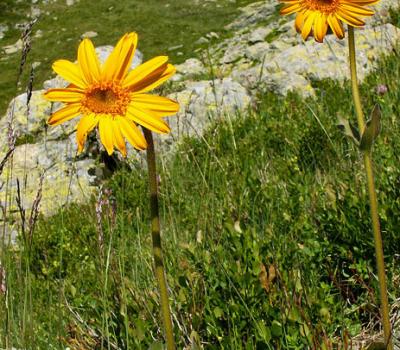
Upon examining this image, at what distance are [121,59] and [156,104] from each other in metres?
0.19

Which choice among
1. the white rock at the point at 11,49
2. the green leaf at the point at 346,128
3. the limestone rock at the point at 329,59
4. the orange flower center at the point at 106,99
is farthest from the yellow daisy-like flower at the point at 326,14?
the white rock at the point at 11,49

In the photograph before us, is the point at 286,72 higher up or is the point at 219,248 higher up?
the point at 219,248

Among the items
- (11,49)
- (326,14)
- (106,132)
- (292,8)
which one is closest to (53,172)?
(292,8)

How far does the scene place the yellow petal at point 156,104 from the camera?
175 cm

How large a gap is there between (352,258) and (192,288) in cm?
94

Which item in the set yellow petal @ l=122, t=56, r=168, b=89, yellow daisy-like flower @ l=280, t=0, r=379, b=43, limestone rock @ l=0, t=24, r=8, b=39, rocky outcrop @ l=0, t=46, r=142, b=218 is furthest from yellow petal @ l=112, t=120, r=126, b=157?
limestone rock @ l=0, t=24, r=8, b=39

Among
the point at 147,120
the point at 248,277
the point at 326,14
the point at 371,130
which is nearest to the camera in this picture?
the point at 147,120

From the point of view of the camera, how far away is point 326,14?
84.4 inches

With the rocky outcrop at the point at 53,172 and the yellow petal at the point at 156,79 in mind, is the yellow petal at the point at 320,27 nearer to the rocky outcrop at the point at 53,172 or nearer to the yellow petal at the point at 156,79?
the yellow petal at the point at 156,79

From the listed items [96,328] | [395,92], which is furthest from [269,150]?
[96,328]

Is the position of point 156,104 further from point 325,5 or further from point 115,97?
point 325,5

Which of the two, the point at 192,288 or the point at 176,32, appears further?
the point at 176,32

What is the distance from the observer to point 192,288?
2877 millimetres

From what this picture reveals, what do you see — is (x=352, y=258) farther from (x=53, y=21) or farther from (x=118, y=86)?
(x=53, y=21)
